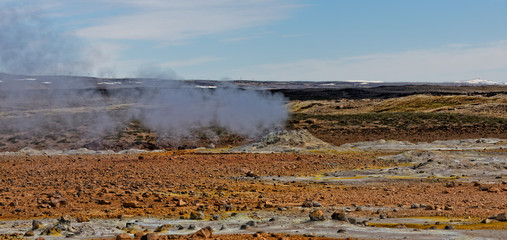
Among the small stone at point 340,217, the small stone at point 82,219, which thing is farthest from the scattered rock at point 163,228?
the small stone at point 340,217

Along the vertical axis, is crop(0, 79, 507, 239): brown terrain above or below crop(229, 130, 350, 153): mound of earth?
above

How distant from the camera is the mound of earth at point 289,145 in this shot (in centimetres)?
4122

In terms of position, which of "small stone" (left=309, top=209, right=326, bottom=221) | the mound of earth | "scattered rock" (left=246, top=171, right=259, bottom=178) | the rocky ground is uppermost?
"small stone" (left=309, top=209, right=326, bottom=221)

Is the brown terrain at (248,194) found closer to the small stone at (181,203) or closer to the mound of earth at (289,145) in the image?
the small stone at (181,203)

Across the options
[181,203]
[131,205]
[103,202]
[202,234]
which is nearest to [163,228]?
[202,234]

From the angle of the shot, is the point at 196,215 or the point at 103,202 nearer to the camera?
the point at 196,215

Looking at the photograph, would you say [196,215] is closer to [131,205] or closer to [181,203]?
[181,203]

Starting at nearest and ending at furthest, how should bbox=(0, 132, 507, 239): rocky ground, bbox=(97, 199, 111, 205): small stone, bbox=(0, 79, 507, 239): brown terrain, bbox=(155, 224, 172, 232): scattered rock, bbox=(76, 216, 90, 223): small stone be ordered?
bbox=(155, 224, 172, 232): scattered rock
bbox=(0, 132, 507, 239): rocky ground
bbox=(0, 79, 507, 239): brown terrain
bbox=(76, 216, 90, 223): small stone
bbox=(97, 199, 111, 205): small stone

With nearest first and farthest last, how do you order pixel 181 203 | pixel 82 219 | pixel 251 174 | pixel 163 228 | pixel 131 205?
pixel 163 228 → pixel 82 219 → pixel 131 205 → pixel 181 203 → pixel 251 174

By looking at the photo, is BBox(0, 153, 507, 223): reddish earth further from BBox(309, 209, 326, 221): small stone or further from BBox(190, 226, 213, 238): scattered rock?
BBox(190, 226, 213, 238): scattered rock

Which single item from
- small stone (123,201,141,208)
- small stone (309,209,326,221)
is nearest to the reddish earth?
small stone (123,201,141,208)

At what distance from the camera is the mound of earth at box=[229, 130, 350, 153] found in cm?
4122

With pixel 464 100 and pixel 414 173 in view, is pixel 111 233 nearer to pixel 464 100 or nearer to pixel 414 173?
pixel 414 173

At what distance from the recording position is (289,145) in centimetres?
4225
